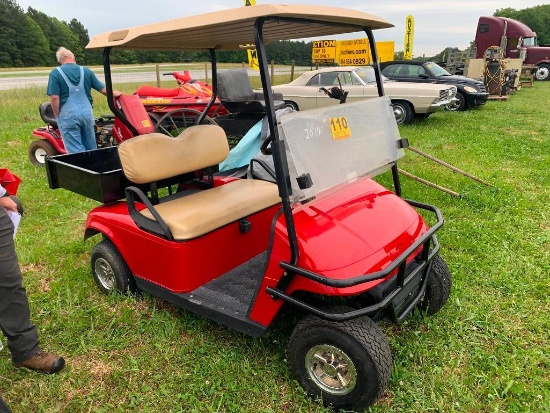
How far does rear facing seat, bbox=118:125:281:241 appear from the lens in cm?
267

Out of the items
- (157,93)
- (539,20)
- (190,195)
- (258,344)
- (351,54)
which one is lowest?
(258,344)

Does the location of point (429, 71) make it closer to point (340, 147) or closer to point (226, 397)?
point (340, 147)

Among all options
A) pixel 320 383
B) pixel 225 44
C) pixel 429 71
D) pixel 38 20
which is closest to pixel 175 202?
pixel 225 44

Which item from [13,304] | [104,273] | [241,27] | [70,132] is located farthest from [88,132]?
[241,27]

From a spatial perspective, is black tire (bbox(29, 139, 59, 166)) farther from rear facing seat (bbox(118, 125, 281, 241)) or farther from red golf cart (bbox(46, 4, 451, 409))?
rear facing seat (bbox(118, 125, 281, 241))

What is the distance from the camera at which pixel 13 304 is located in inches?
91.1

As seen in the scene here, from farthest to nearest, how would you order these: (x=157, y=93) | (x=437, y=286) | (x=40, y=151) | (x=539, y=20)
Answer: (x=539, y=20)
(x=157, y=93)
(x=40, y=151)
(x=437, y=286)

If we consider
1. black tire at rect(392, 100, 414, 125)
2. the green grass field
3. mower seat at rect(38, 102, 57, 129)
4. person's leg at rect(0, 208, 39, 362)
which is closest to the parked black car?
black tire at rect(392, 100, 414, 125)

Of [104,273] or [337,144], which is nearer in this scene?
[337,144]

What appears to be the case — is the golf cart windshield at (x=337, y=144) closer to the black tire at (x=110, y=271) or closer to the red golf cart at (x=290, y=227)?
the red golf cart at (x=290, y=227)

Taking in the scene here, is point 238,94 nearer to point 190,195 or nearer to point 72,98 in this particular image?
point 72,98

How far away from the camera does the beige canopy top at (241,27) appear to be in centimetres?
191

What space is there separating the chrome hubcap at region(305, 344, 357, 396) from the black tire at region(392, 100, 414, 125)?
8.53 m

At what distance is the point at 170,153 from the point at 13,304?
1.36 meters
